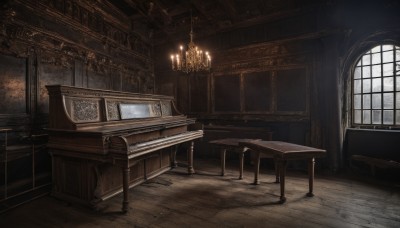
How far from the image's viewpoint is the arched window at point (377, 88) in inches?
175

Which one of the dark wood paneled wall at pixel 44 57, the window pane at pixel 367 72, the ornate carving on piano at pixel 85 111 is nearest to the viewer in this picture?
the ornate carving on piano at pixel 85 111

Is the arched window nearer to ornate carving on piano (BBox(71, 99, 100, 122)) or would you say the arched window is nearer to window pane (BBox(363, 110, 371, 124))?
window pane (BBox(363, 110, 371, 124))

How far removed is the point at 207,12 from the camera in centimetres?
528

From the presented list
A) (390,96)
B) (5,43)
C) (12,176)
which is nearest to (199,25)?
(5,43)

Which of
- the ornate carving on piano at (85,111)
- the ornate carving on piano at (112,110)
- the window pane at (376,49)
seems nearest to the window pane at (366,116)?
the window pane at (376,49)

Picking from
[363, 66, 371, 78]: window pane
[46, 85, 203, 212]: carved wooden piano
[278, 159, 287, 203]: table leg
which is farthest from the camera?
[363, 66, 371, 78]: window pane

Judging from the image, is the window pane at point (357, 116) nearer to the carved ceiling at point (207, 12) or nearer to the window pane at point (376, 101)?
the window pane at point (376, 101)

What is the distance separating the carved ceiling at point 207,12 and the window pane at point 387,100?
8.12 ft

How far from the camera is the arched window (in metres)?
4.44

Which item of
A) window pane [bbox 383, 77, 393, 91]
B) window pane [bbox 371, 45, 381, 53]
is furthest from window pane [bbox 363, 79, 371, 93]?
window pane [bbox 371, 45, 381, 53]

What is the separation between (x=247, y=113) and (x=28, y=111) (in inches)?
187

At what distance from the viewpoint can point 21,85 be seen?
3557 millimetres

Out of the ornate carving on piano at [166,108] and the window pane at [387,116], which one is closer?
the window pane at [387,116]

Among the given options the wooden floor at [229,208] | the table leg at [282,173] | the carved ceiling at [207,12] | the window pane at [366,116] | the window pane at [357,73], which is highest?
the carved ceiling at [207,12]
